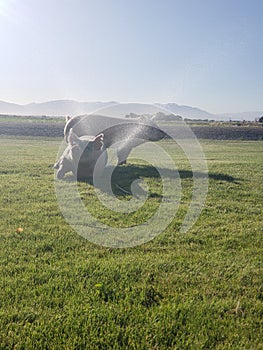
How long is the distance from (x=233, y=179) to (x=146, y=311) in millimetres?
7809

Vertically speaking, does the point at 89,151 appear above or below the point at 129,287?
above

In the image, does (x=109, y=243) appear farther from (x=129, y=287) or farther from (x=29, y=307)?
(x=29, y=307)

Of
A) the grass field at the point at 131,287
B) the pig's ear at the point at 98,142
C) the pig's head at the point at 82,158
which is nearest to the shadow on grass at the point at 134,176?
the pig's head at the point at 82,158

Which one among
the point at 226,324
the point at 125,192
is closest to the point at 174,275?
the point at 226,324

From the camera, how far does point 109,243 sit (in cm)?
497

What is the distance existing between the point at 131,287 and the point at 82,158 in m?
6.14

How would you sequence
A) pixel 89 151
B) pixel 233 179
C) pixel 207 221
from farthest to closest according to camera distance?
pixel 233 179 < pixel 89 151 < pixel 207 221


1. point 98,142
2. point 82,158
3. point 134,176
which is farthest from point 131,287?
point 134,176

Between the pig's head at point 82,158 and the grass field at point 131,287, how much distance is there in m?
3.35

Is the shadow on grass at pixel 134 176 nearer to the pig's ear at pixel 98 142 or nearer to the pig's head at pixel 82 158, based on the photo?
the pig's head at pixel 82 158

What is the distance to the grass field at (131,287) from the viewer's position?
303 centimetres

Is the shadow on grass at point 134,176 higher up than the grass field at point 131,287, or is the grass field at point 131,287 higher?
the shadow on grass at point 134,176

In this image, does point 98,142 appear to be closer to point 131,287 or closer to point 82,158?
point 82,158

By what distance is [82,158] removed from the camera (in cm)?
954
